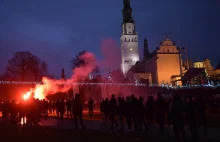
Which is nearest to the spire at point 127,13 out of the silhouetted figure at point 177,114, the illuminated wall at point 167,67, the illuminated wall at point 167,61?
the illuminated wall at point 167,61

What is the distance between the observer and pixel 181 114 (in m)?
11.3

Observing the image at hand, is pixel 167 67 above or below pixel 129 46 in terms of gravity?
below

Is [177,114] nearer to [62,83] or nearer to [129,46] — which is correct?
[62,83]

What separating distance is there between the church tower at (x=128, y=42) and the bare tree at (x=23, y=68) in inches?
2143

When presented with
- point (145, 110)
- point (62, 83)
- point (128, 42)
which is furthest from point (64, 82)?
point (128, 42)

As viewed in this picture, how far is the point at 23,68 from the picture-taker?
196 feet

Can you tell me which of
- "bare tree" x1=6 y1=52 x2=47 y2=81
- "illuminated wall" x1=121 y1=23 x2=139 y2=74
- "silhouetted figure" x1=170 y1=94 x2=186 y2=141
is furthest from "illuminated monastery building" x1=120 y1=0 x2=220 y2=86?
"silhouetted figure" x1=170 y1=94 x2=186 y2=141

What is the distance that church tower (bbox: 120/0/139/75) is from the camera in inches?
4373

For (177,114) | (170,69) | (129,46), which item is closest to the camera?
(177,114)

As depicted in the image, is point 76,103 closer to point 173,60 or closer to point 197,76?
point 197,76

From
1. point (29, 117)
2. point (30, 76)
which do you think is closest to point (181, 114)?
point (29, 117)

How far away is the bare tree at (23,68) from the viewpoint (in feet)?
192

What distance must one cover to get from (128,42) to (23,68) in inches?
2332

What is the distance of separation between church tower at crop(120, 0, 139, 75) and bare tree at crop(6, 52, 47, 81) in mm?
54444
